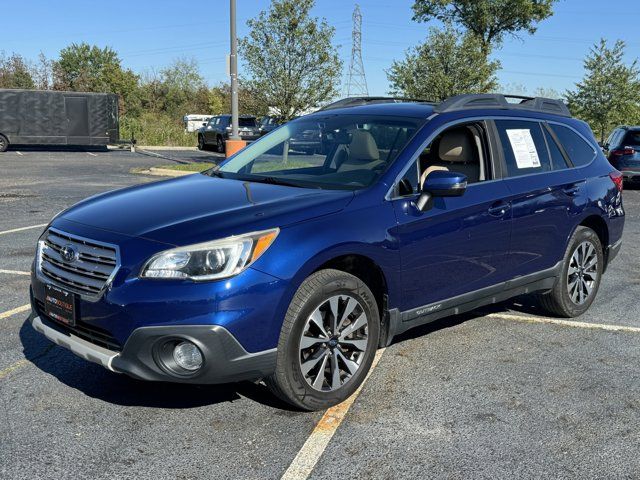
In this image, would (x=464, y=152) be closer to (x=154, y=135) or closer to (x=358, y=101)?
(x=358, y=101)

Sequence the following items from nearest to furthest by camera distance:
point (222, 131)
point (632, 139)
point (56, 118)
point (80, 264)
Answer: point (80, 264) < point (632, 139) < point (56, 118) < point (222, 131)

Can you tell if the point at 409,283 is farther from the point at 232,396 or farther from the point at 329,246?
the point at 232,396

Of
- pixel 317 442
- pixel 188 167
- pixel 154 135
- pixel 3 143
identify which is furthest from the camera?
pixel 154 135

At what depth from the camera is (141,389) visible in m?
4.02

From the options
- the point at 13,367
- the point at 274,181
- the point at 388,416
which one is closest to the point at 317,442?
the point at 388,416

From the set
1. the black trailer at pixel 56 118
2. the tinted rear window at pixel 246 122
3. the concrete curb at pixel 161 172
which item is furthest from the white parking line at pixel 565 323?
the black trailer at pixel 56 118

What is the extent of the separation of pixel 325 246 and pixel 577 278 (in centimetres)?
305

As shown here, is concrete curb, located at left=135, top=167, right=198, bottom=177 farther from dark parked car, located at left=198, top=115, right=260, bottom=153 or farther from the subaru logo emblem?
the subaru logo emblem

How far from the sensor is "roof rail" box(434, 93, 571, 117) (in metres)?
4.77

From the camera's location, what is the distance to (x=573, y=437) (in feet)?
11.5

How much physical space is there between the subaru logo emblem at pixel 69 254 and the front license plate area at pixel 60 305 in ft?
0.56

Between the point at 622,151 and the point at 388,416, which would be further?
the point at 622,151

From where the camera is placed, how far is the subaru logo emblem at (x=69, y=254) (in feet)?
11.8

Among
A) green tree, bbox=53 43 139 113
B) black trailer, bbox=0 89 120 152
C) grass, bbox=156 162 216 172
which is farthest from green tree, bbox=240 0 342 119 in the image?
green tree, bbox=53 43 139 113
